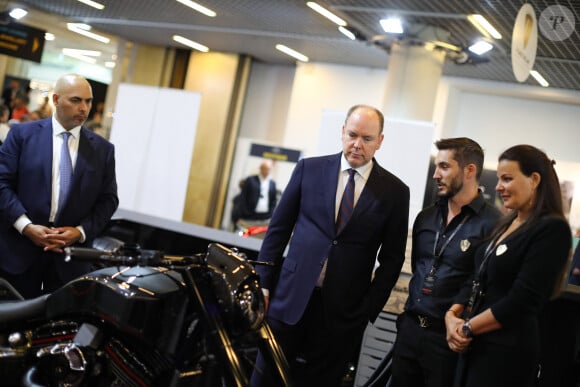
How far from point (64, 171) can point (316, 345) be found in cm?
148

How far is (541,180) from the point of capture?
2.83m

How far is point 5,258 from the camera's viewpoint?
363 cm

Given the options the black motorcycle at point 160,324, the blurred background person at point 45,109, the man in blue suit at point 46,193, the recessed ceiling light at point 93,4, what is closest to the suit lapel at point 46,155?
the man in blue suit at point 46,193

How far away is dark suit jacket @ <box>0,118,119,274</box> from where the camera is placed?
363 cm

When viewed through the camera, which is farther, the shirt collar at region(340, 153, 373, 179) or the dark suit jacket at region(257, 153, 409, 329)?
the shirt collar at region(340, 153, 373, 179)

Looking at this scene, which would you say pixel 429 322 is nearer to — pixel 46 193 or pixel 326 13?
pixel 46 193

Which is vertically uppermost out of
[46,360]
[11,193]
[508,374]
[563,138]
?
[563,138]

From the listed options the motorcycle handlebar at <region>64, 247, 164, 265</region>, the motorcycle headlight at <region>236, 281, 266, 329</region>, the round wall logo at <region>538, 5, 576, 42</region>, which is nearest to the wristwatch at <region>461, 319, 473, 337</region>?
the motorcycle headlight at <region>236, 281, 266, 329</region>

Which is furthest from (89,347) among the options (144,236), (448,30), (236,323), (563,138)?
(563,138)

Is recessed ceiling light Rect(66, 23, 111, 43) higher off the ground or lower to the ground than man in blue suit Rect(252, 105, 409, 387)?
higher

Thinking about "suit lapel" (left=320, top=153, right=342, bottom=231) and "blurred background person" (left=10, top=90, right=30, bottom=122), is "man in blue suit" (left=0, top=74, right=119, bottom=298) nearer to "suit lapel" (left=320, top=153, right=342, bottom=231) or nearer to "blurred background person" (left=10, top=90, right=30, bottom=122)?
"suit lapel" (left=320, top=153, right=342, bottom=231)

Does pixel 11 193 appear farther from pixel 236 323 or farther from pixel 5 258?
pixel 236 323

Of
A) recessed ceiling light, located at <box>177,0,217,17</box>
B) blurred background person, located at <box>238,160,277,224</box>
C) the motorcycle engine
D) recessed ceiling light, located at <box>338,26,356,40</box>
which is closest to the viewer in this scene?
the motorcycle engine

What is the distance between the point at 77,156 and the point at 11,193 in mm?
352
